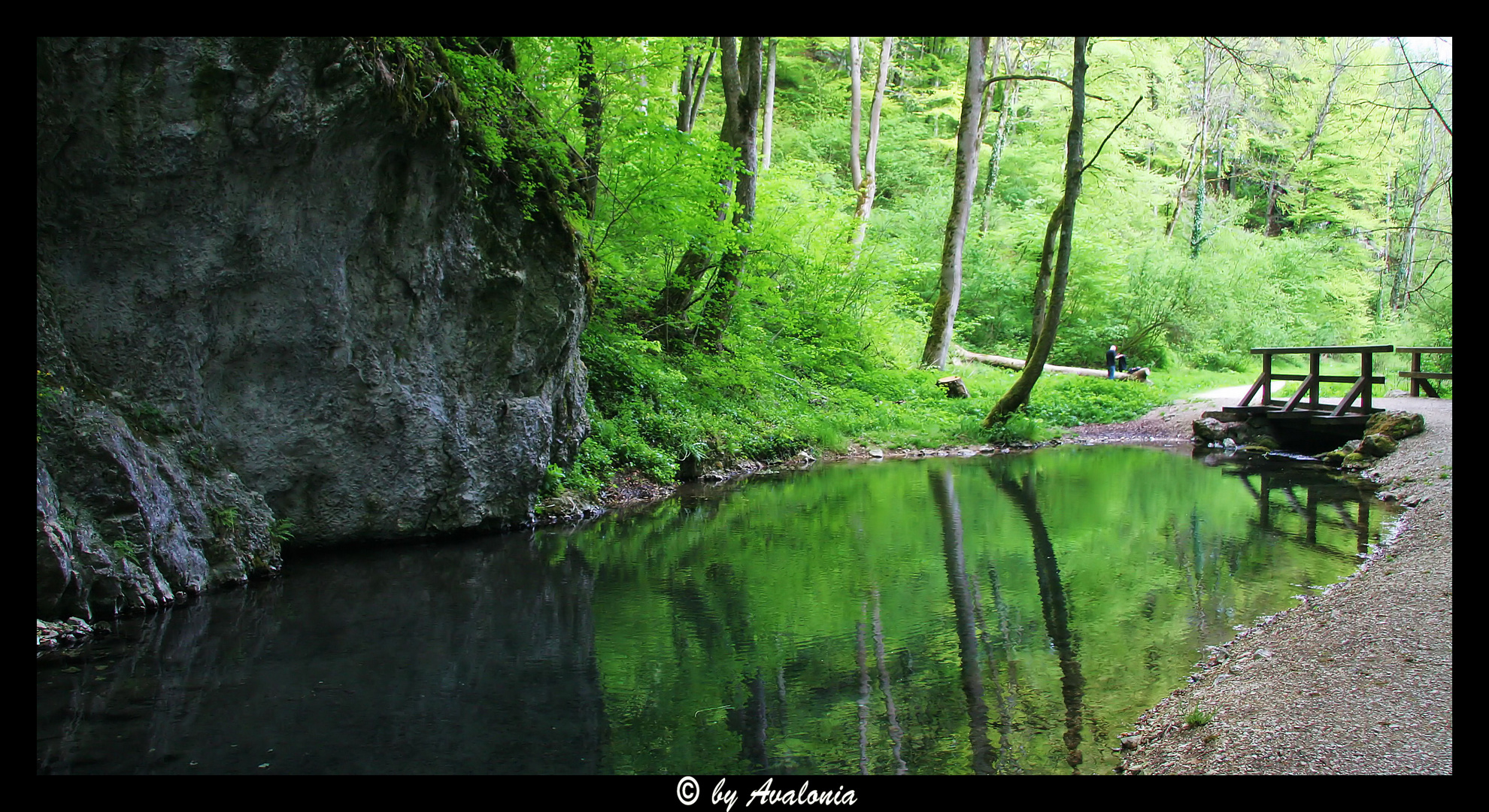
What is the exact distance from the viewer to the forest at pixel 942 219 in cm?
1198

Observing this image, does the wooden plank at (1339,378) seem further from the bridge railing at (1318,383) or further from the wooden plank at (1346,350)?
the wooden plank at (1346,350)

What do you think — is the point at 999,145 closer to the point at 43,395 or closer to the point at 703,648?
the point at 703,648

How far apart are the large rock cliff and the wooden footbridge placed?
12222mm

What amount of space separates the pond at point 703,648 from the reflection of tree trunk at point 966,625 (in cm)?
2

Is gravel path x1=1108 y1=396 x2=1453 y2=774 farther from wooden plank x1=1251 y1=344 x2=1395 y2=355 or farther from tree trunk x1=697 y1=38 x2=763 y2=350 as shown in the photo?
tree trunk x1=697 y1=38 x2=763 y2=350

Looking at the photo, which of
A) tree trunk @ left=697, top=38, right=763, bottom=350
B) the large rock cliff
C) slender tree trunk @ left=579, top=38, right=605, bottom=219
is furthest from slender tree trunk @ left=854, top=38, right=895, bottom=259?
the large rock cliff

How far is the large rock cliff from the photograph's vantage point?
20.8ft

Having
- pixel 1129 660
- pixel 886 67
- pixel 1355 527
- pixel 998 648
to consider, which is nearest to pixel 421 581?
pixel 998 648

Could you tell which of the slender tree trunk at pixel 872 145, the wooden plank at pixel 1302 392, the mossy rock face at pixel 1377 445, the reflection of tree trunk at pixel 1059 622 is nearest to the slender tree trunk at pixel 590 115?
the reflection of tree trunk at pixel 1059 622

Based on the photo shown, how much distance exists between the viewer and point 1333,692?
14.7 ft

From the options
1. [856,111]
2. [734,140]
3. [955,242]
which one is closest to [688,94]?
[734,140]

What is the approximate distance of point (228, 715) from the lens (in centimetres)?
473
